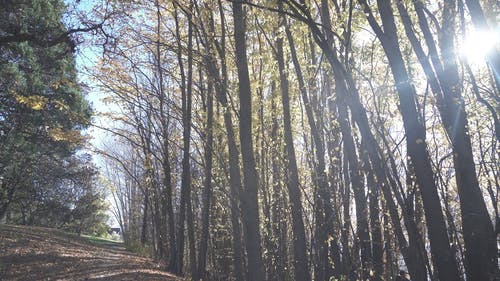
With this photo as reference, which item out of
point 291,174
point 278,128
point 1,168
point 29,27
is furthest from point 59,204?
point 291,174

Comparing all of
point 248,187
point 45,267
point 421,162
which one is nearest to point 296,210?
point 248,187

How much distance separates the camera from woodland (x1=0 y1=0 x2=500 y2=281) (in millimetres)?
5023

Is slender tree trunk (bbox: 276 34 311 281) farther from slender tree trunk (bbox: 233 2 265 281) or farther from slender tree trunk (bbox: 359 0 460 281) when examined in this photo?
slender tree trunk (bbox: 359 0 460 281)

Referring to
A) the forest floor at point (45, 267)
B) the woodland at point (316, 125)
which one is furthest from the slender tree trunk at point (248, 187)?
the forest floor at point (45, 267)

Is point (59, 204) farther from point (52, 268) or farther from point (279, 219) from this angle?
point (279, 219)

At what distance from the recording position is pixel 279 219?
10.6 metres

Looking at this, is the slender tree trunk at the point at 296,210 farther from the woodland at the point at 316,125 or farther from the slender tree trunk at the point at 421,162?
the slender tree trunk at the point at 421,162

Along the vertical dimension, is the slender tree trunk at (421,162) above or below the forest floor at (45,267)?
above

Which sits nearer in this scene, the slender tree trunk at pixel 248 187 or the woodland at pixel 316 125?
the woodland at pixel 316 125

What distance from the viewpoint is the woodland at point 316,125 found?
5.02m

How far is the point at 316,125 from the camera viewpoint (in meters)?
9.14

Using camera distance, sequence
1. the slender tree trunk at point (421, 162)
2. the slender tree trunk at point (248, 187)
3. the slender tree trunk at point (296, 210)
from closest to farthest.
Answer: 1. the slender tree trunk at point (421, 162)
2. the slender tree trunk at point (248, 187)
3. the slender tree trunk at point (296, 210)

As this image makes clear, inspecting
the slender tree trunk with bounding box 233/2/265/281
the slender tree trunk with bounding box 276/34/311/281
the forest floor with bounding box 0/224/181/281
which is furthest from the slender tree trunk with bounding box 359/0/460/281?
the forest floor with bounding box 0/224/181/281

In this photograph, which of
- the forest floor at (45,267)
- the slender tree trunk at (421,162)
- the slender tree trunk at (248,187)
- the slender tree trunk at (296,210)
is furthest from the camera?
the forest floor at (45,267)
